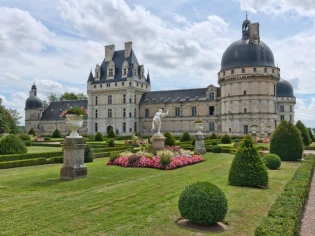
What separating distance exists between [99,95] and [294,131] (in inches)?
1976

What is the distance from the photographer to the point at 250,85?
48.7m

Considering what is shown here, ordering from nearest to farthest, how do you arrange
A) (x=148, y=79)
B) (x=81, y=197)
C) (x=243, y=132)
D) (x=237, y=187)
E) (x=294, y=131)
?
(x=81, y=197)
(x=237, y=187)
(x=294, y=131)
(x=243, y=132)
(x=148, y=79)

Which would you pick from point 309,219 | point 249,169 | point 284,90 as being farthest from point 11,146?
point 284,90

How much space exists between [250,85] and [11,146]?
128ft

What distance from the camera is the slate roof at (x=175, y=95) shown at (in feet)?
192

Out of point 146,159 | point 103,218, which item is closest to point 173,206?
point 103,218

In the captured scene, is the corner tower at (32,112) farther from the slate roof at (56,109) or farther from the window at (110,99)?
the window at (110,99)

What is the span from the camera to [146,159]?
15.2 meters

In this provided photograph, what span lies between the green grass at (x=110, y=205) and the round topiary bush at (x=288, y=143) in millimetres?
8156

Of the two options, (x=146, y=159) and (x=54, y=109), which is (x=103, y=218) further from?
(x=54, y=109)

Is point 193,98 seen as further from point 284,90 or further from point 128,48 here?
point 284,90

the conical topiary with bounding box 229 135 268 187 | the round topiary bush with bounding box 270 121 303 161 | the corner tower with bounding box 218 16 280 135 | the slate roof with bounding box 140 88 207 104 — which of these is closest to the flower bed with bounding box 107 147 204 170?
the conical topiary with bounding box 229 135 268 187

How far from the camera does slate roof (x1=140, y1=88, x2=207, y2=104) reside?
58506 millimetres

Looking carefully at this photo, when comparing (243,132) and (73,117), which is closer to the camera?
(73,117)
